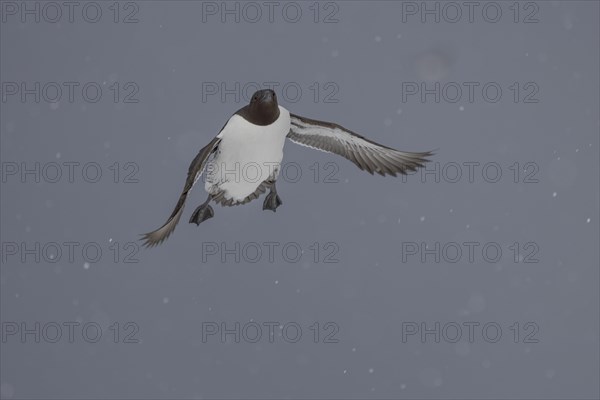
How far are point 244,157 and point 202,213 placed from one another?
1.44ft

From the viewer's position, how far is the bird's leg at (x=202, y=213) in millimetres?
4738

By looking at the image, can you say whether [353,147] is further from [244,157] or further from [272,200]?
[244,157]

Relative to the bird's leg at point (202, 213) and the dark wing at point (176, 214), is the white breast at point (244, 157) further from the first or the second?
the dark wing at point (176, 214)

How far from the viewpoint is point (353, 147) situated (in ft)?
17.1

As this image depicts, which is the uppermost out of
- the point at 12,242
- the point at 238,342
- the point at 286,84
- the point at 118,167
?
the point at 286,84

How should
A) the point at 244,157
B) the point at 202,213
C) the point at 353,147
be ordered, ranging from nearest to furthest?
1. the point at 244,157
2. the point at 202,213
3. the point at 353,147

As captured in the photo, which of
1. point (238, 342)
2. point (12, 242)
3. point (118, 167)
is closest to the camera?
point (118, 167)

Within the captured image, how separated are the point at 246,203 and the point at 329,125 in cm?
66

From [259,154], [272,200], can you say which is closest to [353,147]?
[272,200]

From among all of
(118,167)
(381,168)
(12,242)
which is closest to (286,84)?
(118,167)

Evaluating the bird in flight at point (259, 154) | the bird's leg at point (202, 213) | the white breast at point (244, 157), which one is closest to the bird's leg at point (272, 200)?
the bird in flight at point (259, 154)

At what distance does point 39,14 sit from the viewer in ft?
25.2

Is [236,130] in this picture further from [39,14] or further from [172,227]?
[39,14]

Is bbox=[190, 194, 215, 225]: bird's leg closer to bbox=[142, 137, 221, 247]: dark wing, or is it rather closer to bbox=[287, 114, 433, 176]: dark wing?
bbox=[142, 137, 221, 247]: dark wing
